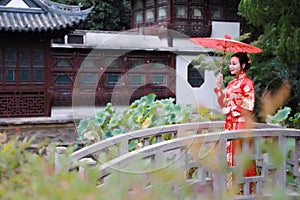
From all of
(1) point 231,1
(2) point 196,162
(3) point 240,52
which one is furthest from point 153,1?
(2) point 196,162

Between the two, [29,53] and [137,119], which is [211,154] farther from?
[29,53]

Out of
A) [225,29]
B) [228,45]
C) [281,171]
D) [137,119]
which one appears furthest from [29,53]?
Result: [281,171]

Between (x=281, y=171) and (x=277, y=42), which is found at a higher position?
(x=277, y=42)

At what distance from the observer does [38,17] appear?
11562mm

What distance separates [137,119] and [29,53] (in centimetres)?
604

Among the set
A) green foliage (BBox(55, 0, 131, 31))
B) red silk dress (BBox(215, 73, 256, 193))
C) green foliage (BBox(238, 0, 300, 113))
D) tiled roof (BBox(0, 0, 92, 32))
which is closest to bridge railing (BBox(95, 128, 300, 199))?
red silk dress (BBox(215, 73, 256, 193))

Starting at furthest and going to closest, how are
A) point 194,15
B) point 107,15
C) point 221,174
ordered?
point 107,15 → point 194,15 → point 221,174

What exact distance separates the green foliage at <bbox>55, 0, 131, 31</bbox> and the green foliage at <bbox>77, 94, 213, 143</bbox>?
584 inches

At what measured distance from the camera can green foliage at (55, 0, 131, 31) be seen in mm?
21297

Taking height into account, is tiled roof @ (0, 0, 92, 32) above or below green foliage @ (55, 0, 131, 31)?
below

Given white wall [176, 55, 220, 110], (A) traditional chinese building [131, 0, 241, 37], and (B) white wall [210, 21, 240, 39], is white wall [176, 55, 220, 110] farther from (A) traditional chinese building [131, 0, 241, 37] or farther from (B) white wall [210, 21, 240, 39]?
(B) white wall [210, 21, 240, 39]

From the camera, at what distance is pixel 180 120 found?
19.6 ft

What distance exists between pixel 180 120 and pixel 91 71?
7822 mm

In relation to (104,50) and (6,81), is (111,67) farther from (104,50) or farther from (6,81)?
(6,81)
